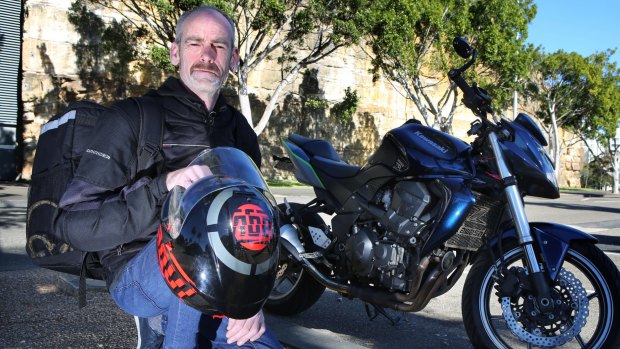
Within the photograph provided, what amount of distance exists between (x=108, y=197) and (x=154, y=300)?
339mm

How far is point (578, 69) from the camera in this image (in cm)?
4081

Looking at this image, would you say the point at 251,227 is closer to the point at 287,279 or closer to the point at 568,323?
the point at 568,323

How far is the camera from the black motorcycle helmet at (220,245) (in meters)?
1.50

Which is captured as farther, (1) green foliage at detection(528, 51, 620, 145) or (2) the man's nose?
(1) green foliage at detection(528, 51, 620, 145)

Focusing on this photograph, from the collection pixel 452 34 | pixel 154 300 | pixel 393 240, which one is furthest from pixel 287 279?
pixel 452 34

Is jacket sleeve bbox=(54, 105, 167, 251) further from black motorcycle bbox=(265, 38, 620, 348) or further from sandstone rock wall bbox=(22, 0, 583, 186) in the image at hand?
sandstone rock wall bbox=(22, 0, 583, 186)

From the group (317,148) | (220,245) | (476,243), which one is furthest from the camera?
(317,148)

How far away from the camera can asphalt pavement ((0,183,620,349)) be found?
3164mm

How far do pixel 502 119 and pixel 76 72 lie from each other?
2482cm

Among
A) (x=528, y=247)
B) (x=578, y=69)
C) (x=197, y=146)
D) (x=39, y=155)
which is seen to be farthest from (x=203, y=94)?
(x=578, y=69)

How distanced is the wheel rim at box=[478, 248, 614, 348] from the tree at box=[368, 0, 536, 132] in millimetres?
22288

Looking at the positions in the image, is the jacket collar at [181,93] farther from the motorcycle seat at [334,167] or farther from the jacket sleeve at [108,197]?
the motorcycle seat at [334,167]

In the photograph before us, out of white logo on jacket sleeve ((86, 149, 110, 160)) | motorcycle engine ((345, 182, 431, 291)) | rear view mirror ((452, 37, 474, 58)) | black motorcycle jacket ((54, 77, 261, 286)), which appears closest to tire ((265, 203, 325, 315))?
motorcycle engine ((345, 182, 431, 291))

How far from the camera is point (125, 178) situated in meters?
1.93
